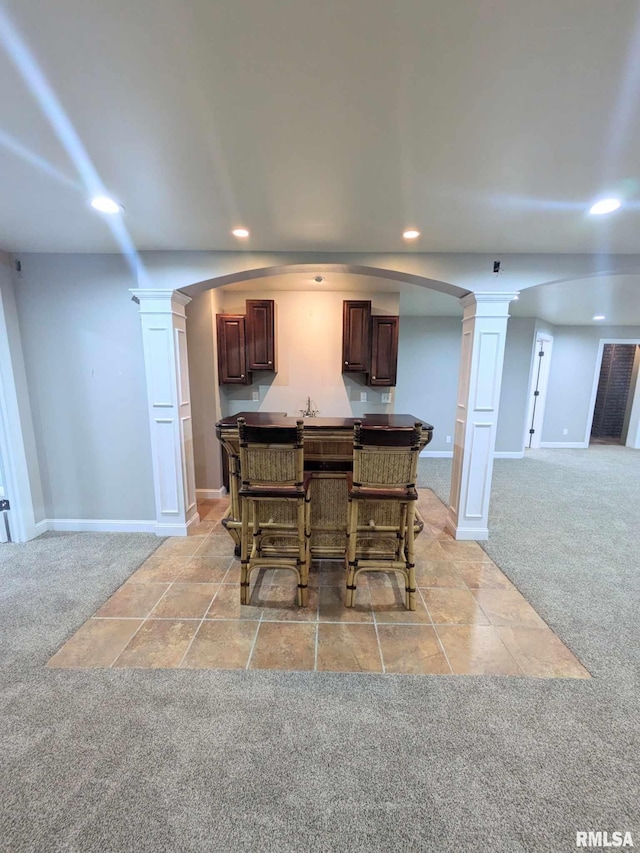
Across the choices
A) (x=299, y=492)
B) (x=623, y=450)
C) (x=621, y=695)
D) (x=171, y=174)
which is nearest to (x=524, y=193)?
(x=171, y=174)

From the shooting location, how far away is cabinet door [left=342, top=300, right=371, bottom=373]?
12.9ft

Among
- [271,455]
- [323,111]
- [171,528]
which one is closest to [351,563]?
[271,455]

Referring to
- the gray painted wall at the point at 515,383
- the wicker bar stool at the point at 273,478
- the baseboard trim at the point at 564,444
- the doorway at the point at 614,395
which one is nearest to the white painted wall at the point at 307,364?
the wicker bar stool at the point at 273,478

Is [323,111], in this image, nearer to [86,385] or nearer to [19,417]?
[86,385]

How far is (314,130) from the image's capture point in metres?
1.34

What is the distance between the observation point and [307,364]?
14.0ft

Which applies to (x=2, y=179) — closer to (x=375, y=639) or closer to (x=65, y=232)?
(x=65, y=232)

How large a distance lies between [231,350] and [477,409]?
272 cm

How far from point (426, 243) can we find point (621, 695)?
9.42 feet

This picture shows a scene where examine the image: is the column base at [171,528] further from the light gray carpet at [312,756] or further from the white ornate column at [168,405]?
the light gray carpet at [312,756]

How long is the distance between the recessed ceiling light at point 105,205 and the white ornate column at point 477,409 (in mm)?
2621

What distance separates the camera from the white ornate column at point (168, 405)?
2807 mm

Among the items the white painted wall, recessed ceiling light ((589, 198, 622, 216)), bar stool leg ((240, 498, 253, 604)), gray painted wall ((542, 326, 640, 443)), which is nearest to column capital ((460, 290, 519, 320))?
recessed ceiling light ((589, 198, 622, 216))

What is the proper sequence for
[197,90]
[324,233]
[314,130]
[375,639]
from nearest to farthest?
[197,90] → [314,130] → [375,639] → [324,233]
